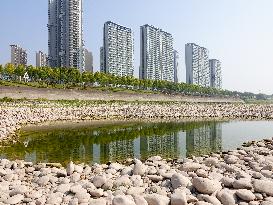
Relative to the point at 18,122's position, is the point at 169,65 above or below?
above

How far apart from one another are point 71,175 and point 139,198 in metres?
3.46

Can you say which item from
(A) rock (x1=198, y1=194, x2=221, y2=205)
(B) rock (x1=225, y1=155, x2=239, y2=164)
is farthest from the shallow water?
(A) rock (x1=198, y1=194, x2=221, y2=205)

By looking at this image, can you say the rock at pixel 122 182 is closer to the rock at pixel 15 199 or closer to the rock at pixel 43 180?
the rock at pixel 43 180

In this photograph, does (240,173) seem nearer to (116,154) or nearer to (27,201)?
(27,201)

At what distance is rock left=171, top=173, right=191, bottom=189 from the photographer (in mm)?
8898

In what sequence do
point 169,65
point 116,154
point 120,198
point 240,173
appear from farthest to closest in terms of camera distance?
point 169,65
point 116,154
point 240,173
point 120,198

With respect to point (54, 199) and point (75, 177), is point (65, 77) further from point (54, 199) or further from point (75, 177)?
point (54, 199)

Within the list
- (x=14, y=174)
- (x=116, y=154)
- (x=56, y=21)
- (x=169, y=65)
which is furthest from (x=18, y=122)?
(x=169, y=65)

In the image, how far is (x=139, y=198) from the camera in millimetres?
7926

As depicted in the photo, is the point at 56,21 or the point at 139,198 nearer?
the point at 139,198

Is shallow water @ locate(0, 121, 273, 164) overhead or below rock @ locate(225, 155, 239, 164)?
below

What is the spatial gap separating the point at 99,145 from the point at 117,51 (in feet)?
481

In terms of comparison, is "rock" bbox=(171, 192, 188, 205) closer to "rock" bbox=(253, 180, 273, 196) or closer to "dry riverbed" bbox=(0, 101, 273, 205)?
"dry riverbed" bbox=(0, 101, 273, 205)

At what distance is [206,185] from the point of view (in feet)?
27.8
